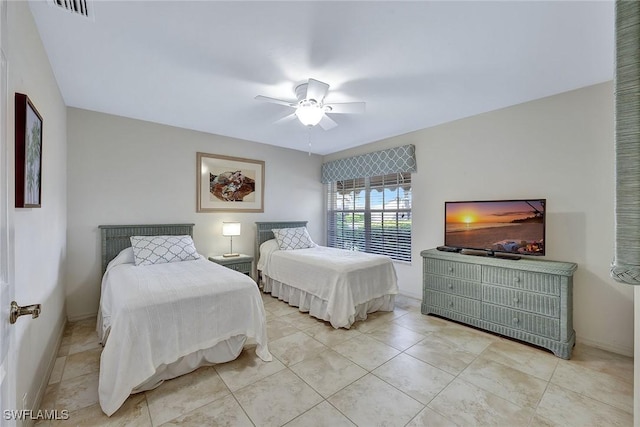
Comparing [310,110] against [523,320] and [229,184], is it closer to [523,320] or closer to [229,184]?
[229,184]

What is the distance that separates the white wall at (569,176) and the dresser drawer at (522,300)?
1.63 ft

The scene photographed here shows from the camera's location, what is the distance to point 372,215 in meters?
4.77

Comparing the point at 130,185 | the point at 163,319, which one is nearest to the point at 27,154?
the point at 163,319

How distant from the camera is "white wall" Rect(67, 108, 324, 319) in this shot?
3.19m

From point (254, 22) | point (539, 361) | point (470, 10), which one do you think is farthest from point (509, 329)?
point (254, 22)

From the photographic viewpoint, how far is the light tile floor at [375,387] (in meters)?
1.74

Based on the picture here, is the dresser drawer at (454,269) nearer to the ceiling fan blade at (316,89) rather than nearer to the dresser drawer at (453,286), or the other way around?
the dresser drawer at (453,286)

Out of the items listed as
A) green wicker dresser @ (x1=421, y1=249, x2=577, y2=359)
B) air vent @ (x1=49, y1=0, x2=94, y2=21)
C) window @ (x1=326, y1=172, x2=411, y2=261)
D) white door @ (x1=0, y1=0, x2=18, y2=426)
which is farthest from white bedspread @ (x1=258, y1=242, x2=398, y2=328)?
air vent @ (x1=49, y1=0, x2=94, y2=21)

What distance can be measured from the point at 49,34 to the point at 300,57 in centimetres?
174

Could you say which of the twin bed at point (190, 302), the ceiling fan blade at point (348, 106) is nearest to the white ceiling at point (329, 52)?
the ceiling fan blade at point (348, 106)

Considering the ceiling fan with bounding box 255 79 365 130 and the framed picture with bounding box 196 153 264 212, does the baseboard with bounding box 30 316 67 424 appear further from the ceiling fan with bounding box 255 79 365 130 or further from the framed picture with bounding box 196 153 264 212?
the ceiling fan with bounding box 255 79 365 130

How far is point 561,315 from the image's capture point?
8.00 ft

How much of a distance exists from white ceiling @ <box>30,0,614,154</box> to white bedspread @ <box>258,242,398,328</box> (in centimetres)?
187

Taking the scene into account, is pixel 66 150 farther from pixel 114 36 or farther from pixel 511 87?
pixel 511 87
